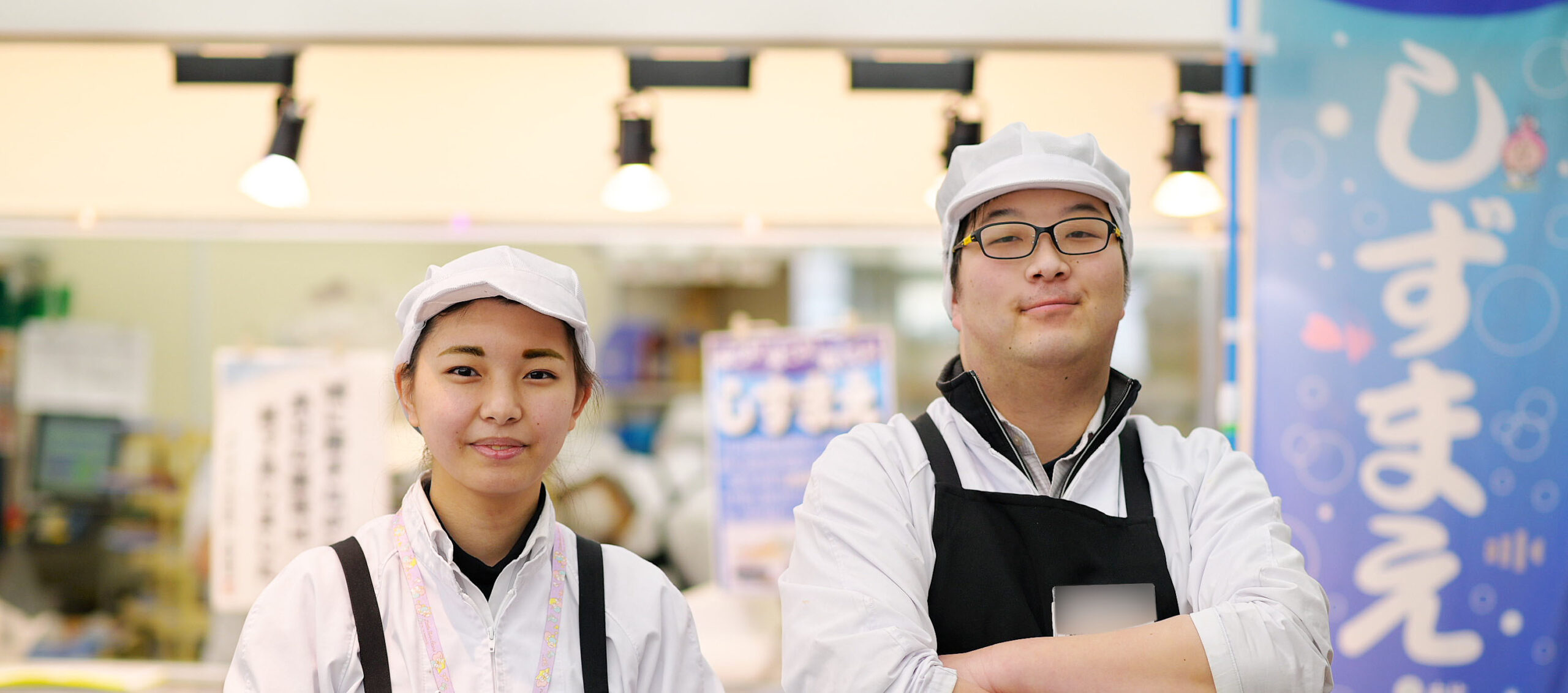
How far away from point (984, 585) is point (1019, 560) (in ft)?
0.22

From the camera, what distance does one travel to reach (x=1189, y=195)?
12.3 ft

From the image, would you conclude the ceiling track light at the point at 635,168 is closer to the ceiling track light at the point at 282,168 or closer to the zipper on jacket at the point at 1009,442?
the ceiling track light at the point at 282,168

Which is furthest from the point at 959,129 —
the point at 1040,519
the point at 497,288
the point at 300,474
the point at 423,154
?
the point at 300,474

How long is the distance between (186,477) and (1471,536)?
4243mm

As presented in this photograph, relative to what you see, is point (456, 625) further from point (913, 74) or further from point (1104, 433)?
point (913, 74)

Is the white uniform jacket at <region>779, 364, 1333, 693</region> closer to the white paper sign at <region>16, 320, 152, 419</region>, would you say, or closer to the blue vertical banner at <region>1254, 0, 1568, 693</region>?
the blue vertical banner at <region>1254, 0, 1568, 693</region>

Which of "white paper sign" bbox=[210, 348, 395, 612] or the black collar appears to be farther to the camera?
"white paper sign" bbox=[210, 348, 395, 612]

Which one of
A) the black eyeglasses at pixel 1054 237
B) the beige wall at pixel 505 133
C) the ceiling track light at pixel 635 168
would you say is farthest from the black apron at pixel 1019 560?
the beige wall at pixel 505 133

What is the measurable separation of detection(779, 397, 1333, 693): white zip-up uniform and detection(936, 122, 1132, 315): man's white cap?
310 mm

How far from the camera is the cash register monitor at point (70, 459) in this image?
13.8 ft

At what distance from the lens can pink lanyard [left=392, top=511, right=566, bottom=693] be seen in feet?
4.88

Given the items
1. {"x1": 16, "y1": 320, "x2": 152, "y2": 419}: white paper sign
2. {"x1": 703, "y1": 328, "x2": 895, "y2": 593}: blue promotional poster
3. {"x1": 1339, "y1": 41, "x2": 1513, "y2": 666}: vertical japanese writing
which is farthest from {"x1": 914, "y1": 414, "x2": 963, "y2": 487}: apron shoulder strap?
{"x1": 16, "y1": 320, "x2": 152, "y2": 419}: white paper sign

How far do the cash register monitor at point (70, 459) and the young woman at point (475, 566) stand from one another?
3.27 m

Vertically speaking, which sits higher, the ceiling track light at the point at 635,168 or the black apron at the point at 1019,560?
the ceiling track light at the point at 635,168
